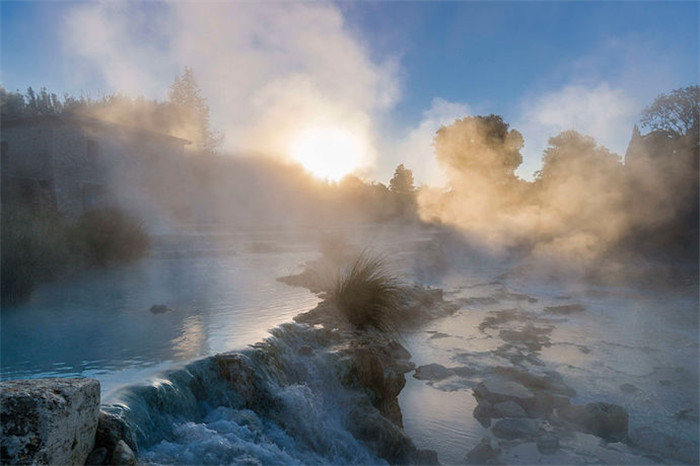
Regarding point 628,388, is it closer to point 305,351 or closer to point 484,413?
point 484,413

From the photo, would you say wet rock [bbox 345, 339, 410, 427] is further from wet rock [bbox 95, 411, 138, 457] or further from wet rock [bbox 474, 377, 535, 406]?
wet rock [bbox 95, 411, 138, 457]

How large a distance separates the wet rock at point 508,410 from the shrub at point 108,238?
9787 millimetres

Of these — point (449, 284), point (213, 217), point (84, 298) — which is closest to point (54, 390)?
point (84, 298)

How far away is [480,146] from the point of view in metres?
31.7

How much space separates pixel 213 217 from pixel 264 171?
10464mm

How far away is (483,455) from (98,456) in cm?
330

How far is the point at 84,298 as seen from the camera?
8.02 m

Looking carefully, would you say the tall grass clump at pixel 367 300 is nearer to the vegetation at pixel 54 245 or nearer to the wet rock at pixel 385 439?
the wet rock at pixel 385 439

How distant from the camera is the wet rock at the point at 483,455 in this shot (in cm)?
434

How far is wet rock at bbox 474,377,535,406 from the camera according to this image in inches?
211

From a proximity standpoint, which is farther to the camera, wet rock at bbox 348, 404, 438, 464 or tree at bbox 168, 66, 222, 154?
tree at bbox 168, 66, 222, 154

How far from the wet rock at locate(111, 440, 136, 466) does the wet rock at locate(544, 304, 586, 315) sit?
9.83 m

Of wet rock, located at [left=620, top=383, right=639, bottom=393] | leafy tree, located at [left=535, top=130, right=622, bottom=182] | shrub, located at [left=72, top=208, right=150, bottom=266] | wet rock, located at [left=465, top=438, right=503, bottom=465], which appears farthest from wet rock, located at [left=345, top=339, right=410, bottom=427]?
leafy tree, located at [left=535, top=130, right=622, bottom=182]

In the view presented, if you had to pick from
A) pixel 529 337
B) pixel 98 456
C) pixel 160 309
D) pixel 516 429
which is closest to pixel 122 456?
pixel 98 456
